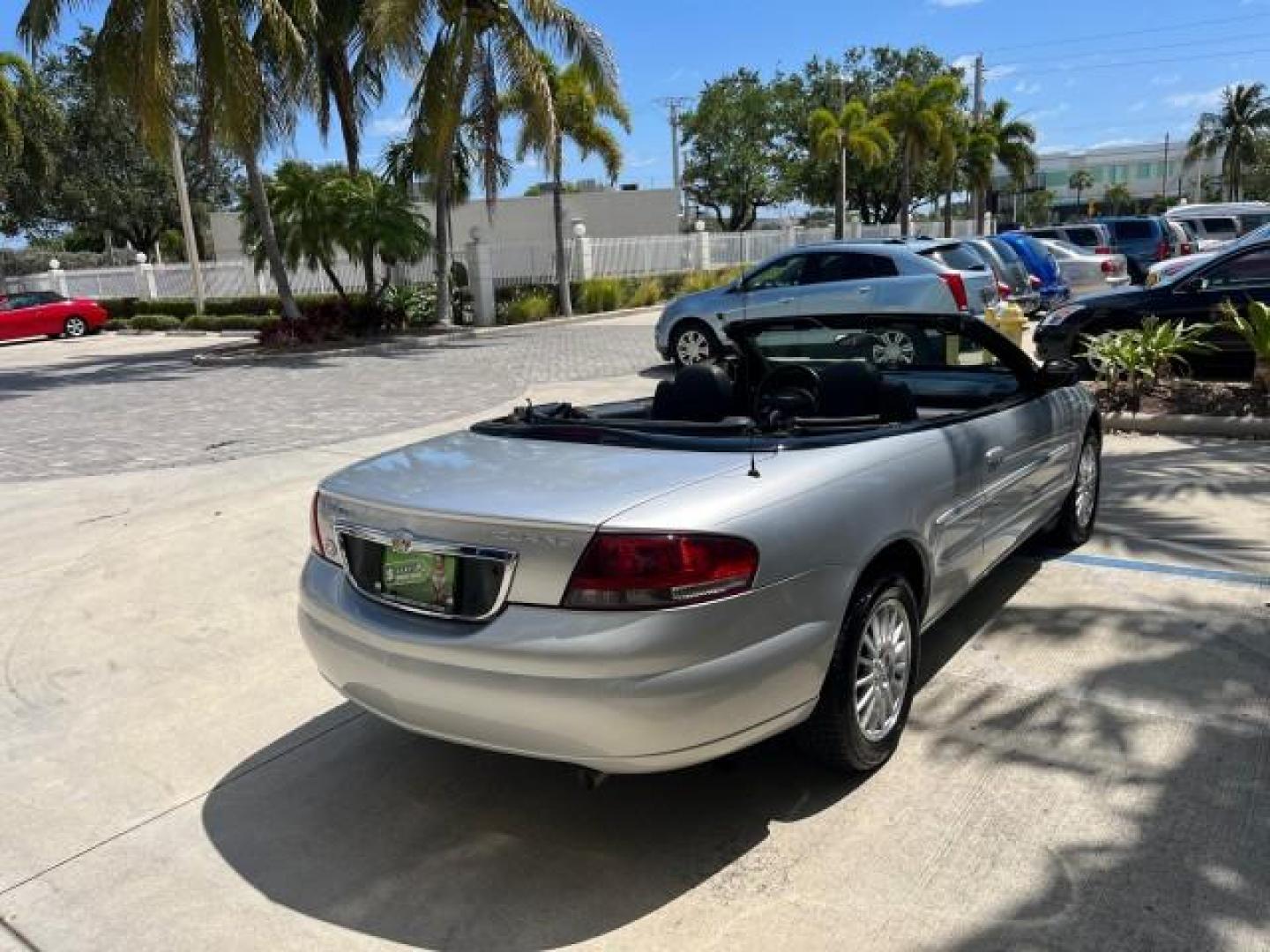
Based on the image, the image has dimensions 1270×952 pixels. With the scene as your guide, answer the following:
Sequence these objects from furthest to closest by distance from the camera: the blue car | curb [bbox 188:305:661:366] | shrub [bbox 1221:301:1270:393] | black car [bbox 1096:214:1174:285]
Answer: black car [bbox 1096:214:1174:285]
curb [bbox 188:305:661:366]
the blue car
shrub [bbox 1221:301:1270:393]

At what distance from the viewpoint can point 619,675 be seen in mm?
2676

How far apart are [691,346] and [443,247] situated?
1137 cm

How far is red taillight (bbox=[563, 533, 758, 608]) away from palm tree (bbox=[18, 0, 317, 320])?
18348 mm

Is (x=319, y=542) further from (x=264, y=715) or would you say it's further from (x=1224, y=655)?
(x=1224, y=655)

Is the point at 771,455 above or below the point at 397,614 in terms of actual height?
above

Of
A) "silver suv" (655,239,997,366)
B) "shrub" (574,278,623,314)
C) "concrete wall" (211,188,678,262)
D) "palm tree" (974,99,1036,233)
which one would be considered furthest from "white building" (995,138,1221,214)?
"silver suv" (655,239,997,366)

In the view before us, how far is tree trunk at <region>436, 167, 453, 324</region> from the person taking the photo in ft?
72.4

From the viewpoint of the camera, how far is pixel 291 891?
3004mm

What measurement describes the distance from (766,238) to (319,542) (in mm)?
34179

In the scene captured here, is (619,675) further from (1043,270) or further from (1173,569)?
(1043,270)

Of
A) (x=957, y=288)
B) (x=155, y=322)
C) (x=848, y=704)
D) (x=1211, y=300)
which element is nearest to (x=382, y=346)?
(x=957, y=288)

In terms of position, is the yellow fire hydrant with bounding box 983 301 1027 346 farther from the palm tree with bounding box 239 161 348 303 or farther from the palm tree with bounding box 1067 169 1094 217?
the palm tree with bounding box 1067 169 1094 217

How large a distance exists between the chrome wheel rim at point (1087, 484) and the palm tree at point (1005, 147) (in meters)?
53.0

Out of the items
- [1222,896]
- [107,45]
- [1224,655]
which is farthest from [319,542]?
[107,45]
